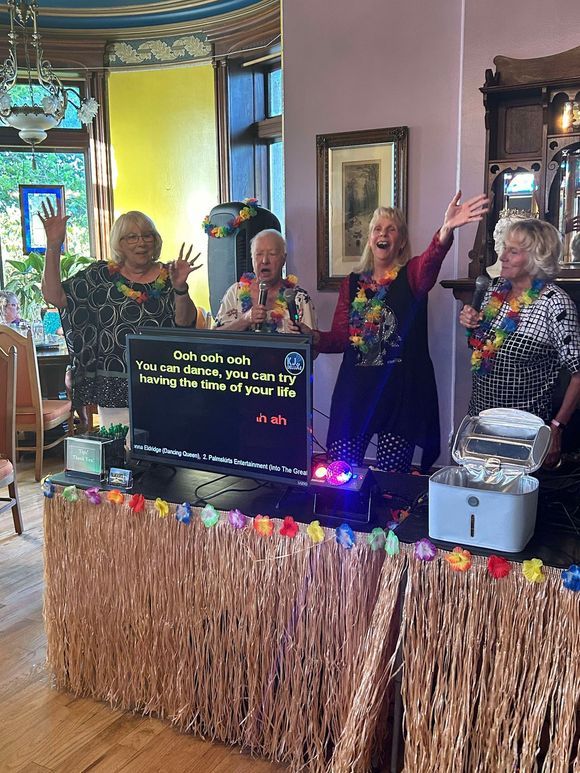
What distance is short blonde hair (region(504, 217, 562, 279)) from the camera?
7.94ft

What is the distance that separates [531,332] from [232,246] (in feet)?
6.35

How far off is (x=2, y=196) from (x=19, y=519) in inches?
133

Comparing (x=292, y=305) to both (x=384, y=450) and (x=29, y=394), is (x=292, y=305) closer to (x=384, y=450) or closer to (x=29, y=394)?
Result: (x=384, y=450)

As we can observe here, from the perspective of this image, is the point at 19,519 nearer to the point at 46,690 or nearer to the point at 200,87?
the point at 46,690

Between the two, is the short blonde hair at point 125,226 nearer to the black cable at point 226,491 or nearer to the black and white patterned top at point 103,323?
the black and white patterned top at point 103,323

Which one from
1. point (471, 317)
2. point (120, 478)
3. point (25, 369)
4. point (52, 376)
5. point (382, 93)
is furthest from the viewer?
point (52, 376)

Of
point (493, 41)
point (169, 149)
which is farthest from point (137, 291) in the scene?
point (169, 149)

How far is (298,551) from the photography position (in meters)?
1.77

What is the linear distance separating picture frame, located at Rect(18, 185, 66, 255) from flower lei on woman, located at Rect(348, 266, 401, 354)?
12.5ft

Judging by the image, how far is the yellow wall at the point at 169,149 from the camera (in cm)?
557

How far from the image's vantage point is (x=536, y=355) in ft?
7.86

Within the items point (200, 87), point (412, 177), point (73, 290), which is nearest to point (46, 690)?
point (73, 290)

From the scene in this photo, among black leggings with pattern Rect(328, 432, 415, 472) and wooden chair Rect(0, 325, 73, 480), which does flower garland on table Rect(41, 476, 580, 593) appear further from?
wooden chair Rect(0, 325, 73, 480)

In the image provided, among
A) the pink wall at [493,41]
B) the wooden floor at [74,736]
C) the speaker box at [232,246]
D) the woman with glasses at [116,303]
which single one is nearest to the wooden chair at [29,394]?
the speaker box at [232,246]
